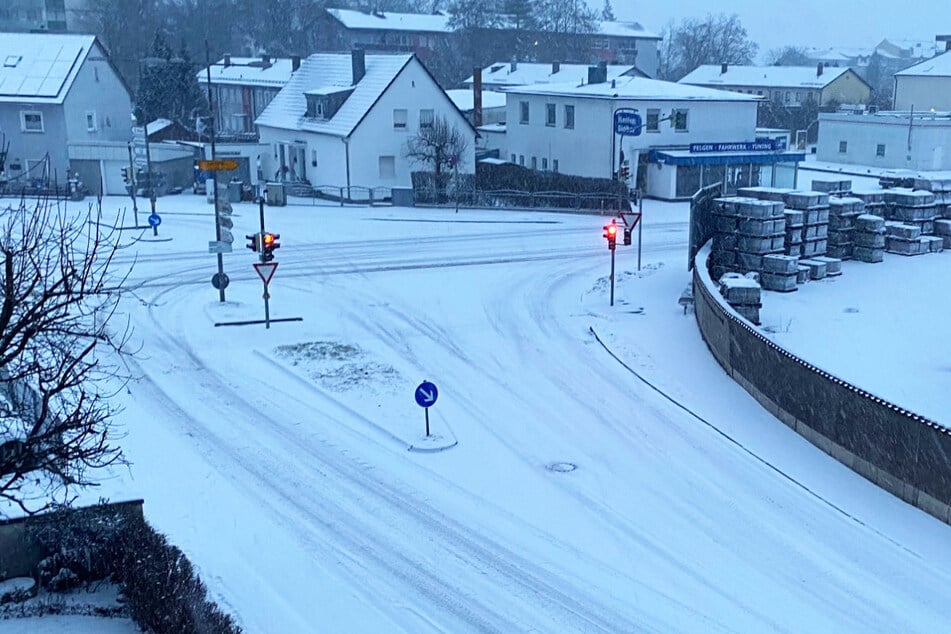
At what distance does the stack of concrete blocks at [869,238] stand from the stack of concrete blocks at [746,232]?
16.9 ft

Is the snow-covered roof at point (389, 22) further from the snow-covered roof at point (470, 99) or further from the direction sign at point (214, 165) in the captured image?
the direction sign at point (214, 165)

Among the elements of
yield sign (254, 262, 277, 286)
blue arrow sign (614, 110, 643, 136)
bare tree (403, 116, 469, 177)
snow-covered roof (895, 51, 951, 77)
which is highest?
snow-covered roof (895, 51, 951, 77)

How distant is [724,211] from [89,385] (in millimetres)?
17106

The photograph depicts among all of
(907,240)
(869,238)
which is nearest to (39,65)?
(869,238)

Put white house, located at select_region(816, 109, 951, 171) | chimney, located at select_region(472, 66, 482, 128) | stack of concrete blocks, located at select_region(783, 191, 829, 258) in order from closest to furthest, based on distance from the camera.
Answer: stack of concrete blocks, located at select_region(783, 191, 829, 258), chimney, located at select_region(472, 66, 482, 128), white house, located at select_region(816, 109, 951, 171)

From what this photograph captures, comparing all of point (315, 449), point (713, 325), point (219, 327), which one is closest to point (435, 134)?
point (219, 327)

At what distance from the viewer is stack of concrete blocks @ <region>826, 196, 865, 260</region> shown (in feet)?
101

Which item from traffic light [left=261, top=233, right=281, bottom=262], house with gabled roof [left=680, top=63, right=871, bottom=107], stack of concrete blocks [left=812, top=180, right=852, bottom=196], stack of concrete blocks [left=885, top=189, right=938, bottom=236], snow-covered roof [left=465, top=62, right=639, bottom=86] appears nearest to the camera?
traffic light [left=261, top=233, right=281, bottom=262]

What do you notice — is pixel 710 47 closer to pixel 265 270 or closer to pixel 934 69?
pixel 934 69

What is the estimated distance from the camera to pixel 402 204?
45.8 m

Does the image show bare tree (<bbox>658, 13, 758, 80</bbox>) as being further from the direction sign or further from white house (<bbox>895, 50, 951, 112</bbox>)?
the direction sign

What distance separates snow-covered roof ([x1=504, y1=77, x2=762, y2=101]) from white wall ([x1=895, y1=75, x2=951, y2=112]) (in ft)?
114

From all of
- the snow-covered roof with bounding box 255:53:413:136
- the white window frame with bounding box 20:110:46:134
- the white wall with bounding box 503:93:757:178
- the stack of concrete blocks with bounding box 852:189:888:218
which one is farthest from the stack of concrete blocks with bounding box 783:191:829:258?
the white window frame with bounding box 20:110:46:134

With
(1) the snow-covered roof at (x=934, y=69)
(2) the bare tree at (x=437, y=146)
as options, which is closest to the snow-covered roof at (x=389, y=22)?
(1) the snow-covered roof at (x=934, y=69)
